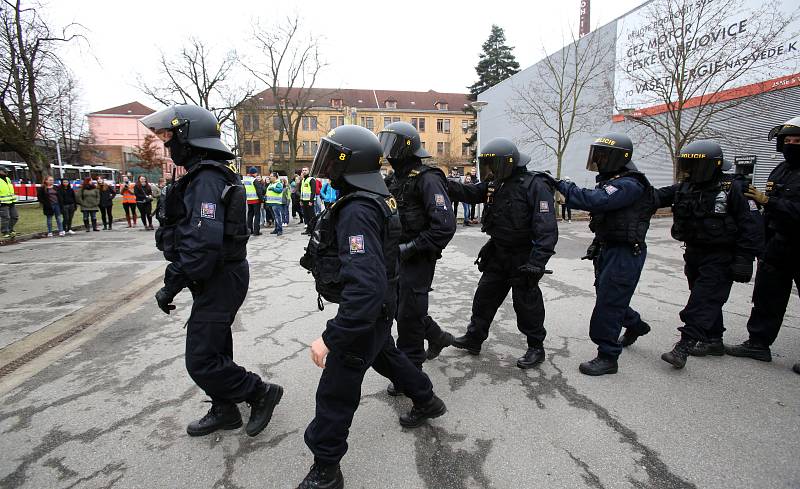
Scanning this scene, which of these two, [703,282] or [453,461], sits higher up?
[703,282]

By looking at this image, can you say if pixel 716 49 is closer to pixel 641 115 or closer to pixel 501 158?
pixel 641 115

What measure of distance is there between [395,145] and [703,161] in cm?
269

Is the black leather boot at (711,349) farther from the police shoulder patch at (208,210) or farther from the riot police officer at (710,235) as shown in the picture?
the police shoulder patch at (208,210)

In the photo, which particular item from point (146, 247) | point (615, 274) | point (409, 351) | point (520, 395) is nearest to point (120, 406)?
point (409, 351)

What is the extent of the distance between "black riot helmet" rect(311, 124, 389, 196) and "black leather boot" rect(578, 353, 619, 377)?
96.2 inches

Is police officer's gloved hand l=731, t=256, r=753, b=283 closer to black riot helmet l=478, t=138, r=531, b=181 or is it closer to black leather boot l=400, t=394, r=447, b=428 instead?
black riot helmet l=478, t=138, r=531, b=181

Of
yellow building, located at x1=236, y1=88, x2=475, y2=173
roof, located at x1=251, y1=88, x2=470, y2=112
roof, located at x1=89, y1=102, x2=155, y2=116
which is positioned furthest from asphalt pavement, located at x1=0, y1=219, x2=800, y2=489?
roof, located at x1=89, y1=102, x2=155, y2=116

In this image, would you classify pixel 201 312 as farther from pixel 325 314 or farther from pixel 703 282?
pixel 703 282

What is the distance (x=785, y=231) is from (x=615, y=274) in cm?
165

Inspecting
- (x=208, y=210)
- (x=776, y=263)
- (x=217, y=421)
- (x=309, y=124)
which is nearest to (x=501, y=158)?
(x=208, y=210)

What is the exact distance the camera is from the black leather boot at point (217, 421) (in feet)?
8.84

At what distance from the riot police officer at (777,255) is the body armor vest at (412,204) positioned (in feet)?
9.05

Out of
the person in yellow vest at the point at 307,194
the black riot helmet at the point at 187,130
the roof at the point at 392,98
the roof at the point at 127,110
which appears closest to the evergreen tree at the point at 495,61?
the roof at the point at 392,98

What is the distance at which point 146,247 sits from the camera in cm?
1062
